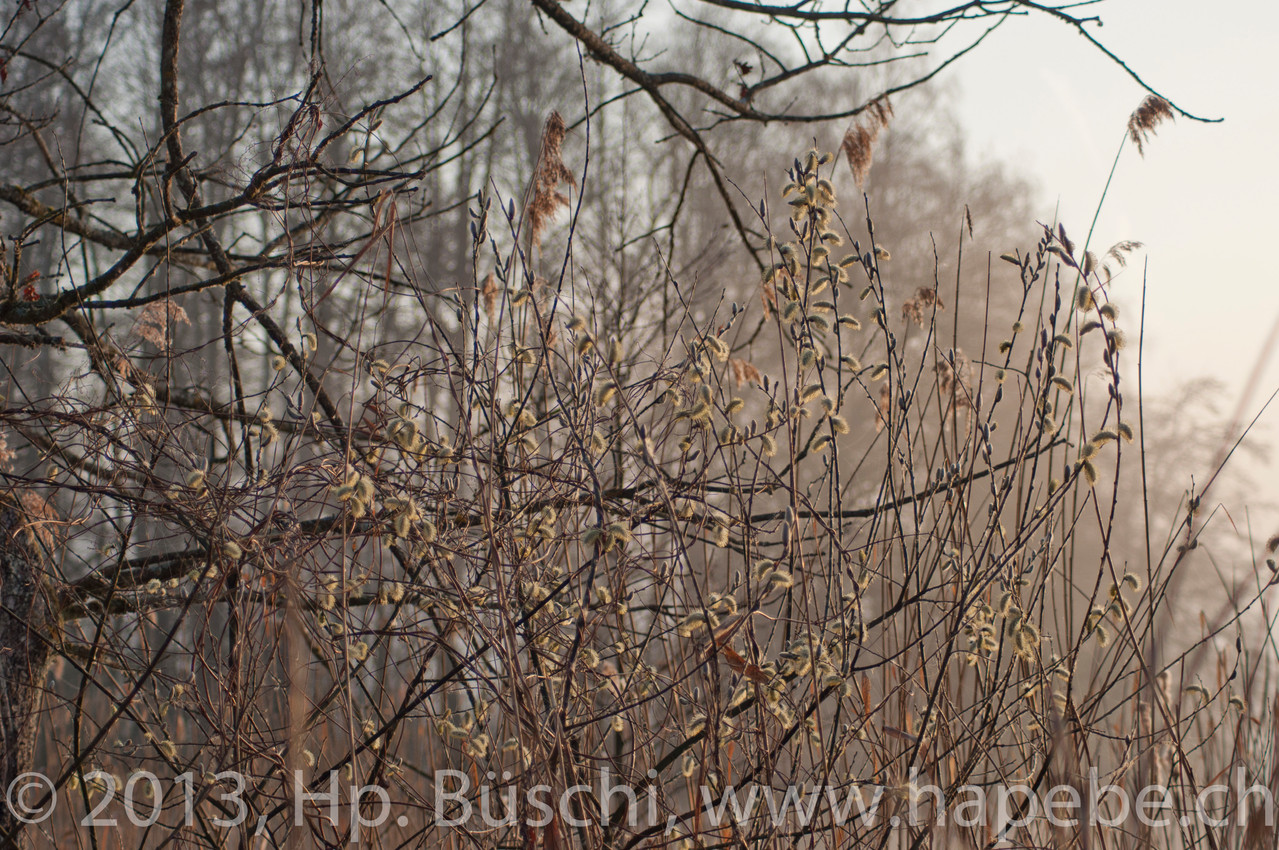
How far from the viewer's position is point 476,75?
36.6ft

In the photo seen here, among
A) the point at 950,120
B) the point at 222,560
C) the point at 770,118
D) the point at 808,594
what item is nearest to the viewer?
the point at 808,594

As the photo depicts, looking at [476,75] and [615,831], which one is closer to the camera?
[615,831]

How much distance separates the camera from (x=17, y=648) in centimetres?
184

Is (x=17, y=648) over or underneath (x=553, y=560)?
underneath

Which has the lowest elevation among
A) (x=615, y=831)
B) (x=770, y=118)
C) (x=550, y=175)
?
(x=615, y=831)

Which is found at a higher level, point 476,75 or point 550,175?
point 476,75

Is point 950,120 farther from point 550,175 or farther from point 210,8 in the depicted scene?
point 550,175

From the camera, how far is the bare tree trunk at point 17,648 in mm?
1793

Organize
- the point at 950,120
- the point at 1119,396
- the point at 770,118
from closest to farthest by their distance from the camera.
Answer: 1. the point at 1119,396
2. the point at 770,118
3. the point at 950,120

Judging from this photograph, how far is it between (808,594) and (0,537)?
5.21 feet

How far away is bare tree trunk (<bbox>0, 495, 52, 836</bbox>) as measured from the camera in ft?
5.88

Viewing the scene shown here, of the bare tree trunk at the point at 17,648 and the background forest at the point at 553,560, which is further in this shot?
the bare tree trunk at the point at 17,648

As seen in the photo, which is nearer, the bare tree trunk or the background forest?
the background forest

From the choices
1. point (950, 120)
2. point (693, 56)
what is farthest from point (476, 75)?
point (950, 120)
